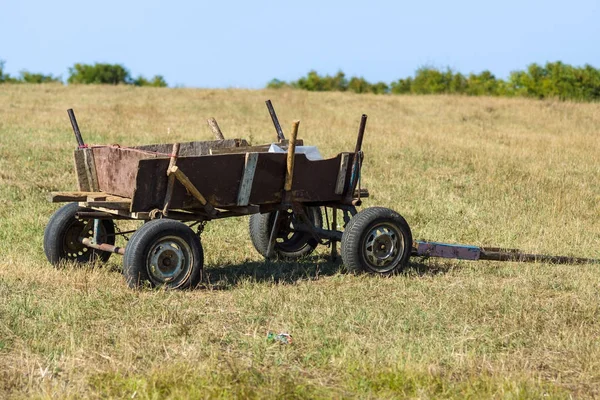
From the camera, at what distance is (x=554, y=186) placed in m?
14.7

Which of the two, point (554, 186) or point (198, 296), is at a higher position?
point (554, 186)

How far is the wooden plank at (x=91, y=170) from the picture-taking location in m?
8.42

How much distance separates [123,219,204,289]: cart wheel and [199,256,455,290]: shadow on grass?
267 millimetres

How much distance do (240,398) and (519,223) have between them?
7.85 m

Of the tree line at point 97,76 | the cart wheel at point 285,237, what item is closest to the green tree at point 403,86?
the tree line at point 97,76

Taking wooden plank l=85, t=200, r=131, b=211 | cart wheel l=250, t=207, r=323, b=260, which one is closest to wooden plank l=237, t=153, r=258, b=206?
wooden plank l=85, t=200, r=131, b=211

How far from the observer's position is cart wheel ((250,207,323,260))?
379 inches

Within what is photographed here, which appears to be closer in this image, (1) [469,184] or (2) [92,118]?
(1) [469,184]

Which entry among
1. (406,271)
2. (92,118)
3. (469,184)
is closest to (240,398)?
(406,271)

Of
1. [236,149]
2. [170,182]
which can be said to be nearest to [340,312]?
[170,182]

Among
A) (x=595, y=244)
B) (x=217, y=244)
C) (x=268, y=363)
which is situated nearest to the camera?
(x=268, y=363)

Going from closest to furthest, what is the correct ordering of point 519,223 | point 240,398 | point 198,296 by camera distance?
point 240,398 → point 198,296 → point 519,223

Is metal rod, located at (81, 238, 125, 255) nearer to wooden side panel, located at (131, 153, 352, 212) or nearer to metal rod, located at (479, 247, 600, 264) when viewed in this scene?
wooden side panel, located at (131, 153, 352, 212)

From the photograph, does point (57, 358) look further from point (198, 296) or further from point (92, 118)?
point (92, 118)
